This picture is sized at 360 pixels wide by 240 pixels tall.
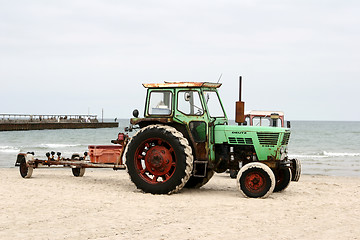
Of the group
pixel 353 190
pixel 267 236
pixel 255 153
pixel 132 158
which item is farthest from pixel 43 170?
pixel 267 236

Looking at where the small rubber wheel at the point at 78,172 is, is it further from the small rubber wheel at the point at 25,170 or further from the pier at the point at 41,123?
the pier at the point at 41,123

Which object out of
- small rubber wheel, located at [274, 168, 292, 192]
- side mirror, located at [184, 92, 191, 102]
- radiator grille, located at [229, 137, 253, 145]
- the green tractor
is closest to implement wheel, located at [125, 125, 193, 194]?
the green tractor

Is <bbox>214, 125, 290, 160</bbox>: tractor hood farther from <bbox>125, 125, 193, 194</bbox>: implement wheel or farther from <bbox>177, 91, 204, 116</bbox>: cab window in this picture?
<bbox>125, 125, 193, 194</bbox>: implement wheel

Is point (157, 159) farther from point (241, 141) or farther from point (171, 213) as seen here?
point (171, 213)

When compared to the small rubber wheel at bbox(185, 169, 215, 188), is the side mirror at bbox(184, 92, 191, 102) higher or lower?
higher

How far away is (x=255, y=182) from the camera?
11172 millimetres

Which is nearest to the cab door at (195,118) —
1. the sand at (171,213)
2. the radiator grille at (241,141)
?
the radiator grille at (241,141)

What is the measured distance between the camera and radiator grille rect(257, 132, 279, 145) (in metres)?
11.2

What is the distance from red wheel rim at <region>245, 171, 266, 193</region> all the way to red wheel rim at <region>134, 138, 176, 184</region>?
5.43 ft

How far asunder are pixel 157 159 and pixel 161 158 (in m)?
0.11

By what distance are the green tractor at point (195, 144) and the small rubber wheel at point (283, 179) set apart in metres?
0.07

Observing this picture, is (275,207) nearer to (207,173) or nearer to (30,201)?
(207,173)

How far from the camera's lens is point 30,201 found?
10438mm

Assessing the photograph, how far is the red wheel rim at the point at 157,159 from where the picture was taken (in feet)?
38.2
